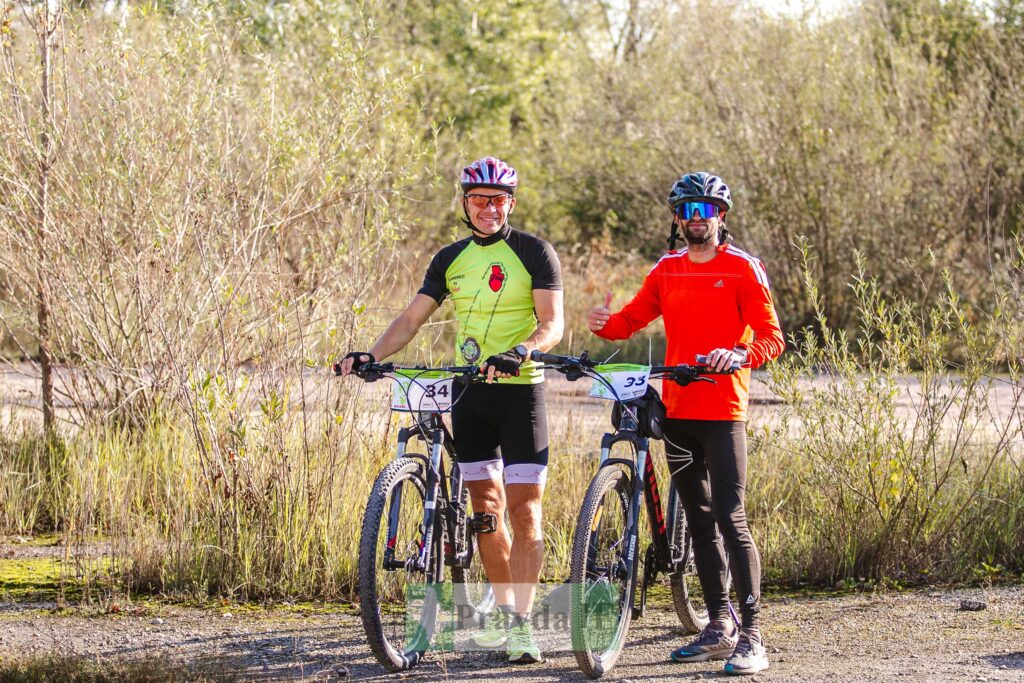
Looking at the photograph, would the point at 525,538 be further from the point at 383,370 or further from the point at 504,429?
the point at 383,370

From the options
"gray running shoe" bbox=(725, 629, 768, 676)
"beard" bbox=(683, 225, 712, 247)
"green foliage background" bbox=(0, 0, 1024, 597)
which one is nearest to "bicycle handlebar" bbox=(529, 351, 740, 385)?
"beard" bbox=(683, 225, 712, 247)

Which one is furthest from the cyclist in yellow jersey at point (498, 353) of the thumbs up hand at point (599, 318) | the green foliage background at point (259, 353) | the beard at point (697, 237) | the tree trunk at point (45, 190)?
the tree trunk at point (45, 190)

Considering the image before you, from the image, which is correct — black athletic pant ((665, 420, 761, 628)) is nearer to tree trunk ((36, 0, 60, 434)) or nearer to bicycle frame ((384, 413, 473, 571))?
bicycle frame ((384, 413, 473, 571))

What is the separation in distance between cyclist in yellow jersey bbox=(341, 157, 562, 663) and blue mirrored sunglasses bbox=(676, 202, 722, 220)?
53 cm

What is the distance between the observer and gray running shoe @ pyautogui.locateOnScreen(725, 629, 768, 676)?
512 centimetres

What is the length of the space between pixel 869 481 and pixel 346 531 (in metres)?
2.62

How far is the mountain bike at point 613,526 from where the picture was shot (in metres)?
4.95

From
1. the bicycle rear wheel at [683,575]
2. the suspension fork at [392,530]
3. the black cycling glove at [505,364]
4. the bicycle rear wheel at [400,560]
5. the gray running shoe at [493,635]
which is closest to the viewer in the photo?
the black cycling glove at [505,364]

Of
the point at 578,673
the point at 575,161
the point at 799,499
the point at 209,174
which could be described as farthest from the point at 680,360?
the point at 575,161

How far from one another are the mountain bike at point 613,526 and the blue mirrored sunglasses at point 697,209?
622 millimetres

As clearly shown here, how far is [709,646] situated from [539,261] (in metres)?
1.68

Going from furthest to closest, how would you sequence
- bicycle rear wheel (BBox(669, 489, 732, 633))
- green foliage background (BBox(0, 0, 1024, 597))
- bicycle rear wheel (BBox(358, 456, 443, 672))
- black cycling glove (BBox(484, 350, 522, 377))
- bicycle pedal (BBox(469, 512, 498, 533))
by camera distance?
1. green foliage background (BBox(0, 0, 1024, 597))
2. bicycle rear wheel (BBox(669, 489, 732, 633))
3. bicycle pedal (BBox(469, 512, 498, 533))
4. bicycle rear wheel (BBox(358, 456, 443, 672))
5. black cycling glove (BBox(484, 350, 522, 377))

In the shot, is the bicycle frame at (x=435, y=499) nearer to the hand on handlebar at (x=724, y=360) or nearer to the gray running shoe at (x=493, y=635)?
the gray running shoe at (x=493, y=635)

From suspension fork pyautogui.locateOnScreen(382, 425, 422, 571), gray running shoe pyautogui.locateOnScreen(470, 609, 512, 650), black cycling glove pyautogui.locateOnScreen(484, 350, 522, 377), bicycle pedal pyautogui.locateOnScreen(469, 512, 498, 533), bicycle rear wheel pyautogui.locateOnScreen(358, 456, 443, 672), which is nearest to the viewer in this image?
black cycling glove pyautogui.locateOnScreen(484, 350, 522, 377)
